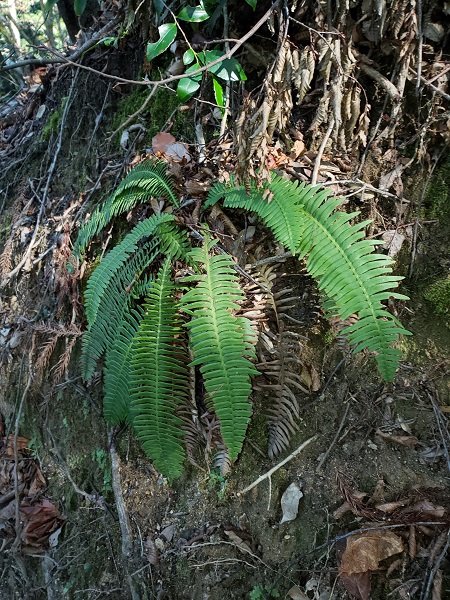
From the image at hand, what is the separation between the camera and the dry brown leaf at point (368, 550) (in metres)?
1.76

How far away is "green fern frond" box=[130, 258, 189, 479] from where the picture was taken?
2164mm

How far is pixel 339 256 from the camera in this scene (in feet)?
6.33

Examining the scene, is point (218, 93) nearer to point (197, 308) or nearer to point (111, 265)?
point (111, 265)

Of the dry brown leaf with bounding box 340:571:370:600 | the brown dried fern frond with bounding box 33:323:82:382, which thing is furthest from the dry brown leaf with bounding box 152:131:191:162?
the dry brown leaf with bounding box 340:571:370:600

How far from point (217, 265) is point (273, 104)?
33.5 inches

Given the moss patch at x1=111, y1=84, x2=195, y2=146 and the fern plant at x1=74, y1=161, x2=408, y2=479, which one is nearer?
the fern plant at x1=74, y1=161, x2=408, y2=479

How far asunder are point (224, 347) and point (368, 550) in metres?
1.01

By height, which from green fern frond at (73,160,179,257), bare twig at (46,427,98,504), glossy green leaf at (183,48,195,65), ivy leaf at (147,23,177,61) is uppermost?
ivy leaf at (147,23,177,61)

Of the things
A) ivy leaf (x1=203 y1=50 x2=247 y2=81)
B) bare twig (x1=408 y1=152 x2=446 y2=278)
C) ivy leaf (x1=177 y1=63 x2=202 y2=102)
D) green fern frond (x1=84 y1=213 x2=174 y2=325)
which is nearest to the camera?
bare twig (x1=408 y1=152 x2=446 y2=278)

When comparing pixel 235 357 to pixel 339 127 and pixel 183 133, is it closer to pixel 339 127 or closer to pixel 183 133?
pixel 339 127

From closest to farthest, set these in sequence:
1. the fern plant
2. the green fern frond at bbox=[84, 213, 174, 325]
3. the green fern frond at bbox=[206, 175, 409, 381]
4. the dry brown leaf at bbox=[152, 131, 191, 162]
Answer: the green fern frond at bbox=[206, 175, 409, 381] < the fern plant < the green fern frond at bbox=[84, 213, 174, 325] < the dry brown leaf at bbox=[152, 131, 191, 162]

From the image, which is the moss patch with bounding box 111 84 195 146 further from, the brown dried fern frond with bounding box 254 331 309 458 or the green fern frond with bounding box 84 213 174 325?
the brown dried fern frond with bounding box 254 331 309 458

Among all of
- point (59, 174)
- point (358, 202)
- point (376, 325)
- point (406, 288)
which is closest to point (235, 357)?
point (376, 325)

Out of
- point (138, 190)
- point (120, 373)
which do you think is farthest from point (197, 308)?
point (138, 190)
